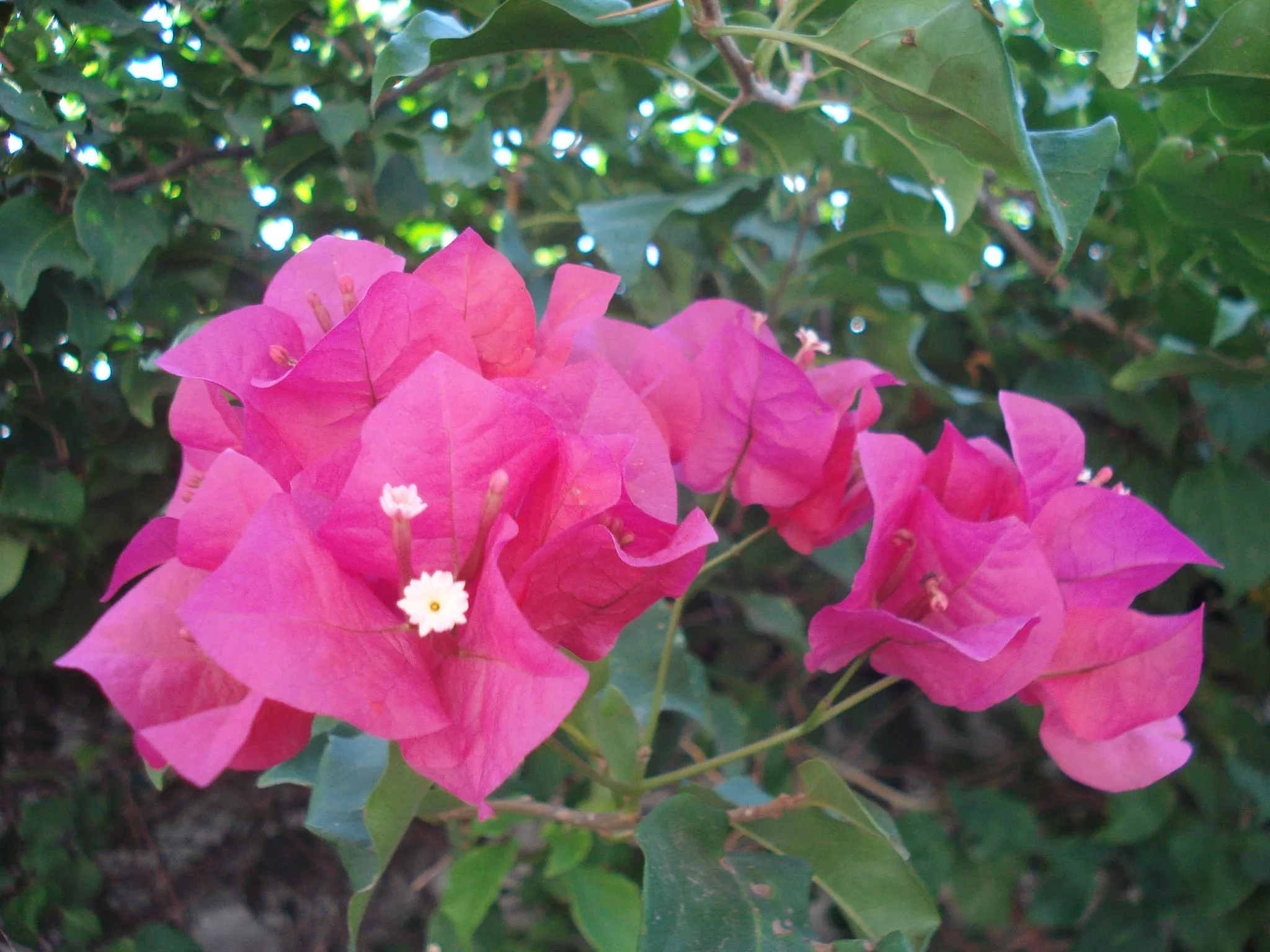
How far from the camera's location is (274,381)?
469 millimetres

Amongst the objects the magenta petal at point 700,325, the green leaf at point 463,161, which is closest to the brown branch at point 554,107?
the green leaf at point 463,161

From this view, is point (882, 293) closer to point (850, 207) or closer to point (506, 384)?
point (850, 207)

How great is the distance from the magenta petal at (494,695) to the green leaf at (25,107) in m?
0.55

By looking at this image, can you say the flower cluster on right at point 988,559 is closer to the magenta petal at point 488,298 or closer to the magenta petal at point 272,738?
the magenta petal at point 488,298

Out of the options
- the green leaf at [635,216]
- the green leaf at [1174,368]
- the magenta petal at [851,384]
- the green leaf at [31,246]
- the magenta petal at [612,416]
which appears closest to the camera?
the magenta petal at [612,416]

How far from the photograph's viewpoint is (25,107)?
689 millimetres

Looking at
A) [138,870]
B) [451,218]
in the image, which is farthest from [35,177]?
[138,870]

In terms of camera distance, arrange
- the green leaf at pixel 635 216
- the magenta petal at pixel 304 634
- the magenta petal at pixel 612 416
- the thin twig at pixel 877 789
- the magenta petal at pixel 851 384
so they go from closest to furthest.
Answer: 1. the magenta petal at pixel 304 634
2. the magenta petal at pixel 612 416
3. the magenta petal at pixel 851 384
4. the green leaf at pixel 635 216
5. the thin twig at pixel 877 789

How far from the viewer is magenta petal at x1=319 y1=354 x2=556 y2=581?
0.44 m

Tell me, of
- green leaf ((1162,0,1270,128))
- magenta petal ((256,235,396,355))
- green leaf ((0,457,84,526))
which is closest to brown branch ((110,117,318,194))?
green leaf ((0,457,84,526))

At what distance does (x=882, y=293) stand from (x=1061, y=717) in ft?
2.31

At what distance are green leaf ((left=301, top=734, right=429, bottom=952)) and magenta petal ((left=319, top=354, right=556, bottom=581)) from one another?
124 mm

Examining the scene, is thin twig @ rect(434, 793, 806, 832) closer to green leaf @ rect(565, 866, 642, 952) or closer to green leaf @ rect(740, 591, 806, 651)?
green leaf @ rect(565, 866, 642, 952)

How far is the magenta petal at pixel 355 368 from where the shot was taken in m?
0.48
